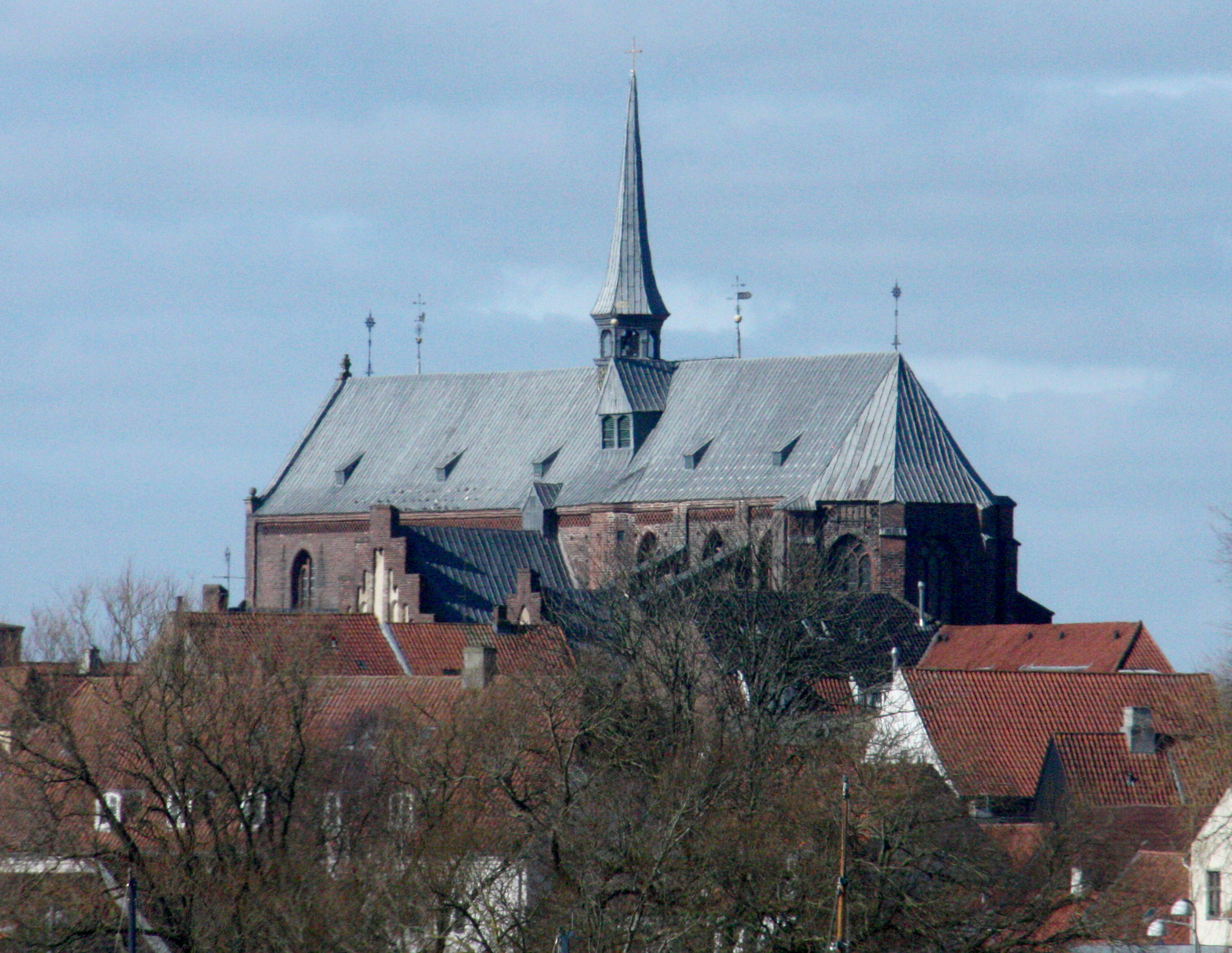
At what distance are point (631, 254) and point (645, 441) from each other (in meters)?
7.32

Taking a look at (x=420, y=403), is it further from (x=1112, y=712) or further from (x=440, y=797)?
(x=440, y=797)

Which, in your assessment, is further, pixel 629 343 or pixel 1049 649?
pixel 629 343

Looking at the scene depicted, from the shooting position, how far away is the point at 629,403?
91688 millimetres

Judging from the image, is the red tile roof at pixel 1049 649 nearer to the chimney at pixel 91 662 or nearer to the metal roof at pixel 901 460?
the metal roof at pixel 901 460

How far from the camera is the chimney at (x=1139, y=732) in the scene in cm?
5606

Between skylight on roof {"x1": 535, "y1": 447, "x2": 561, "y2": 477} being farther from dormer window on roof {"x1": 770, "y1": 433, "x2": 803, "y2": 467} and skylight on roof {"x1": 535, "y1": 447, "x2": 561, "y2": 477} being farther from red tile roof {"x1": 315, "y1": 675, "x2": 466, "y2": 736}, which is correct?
red tile roof {"x1": 315, "y1": 675, "x2": 466, "y2": 736}

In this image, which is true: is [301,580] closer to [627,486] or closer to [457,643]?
[627,486]

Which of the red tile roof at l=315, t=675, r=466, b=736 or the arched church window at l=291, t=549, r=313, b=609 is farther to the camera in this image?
→ the arched church window at l=291, t=549, r=313, b=609

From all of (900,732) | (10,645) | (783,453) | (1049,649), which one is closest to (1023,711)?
(900,732)

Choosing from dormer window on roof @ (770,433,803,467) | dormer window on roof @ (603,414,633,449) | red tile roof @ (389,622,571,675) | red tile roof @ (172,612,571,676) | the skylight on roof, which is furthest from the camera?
the skylight on roof

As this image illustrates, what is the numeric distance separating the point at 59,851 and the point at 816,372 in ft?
169

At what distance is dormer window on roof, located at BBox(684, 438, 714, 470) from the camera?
88.6 meters

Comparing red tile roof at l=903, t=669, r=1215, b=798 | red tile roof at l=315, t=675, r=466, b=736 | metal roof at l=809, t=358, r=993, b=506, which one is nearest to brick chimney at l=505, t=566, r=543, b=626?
metal roof at l=809, t=358, r=993, b=506

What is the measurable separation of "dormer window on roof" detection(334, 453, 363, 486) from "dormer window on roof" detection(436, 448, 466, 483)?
10.5ft
